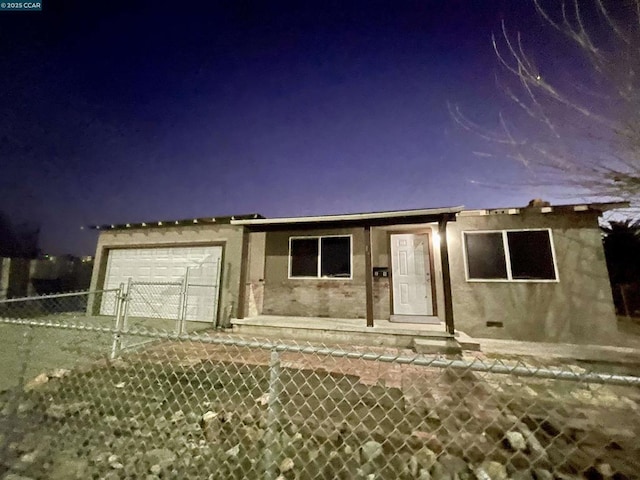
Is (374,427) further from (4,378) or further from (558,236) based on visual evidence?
(558,236)

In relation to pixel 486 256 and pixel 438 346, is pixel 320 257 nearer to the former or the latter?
pixel 438 346

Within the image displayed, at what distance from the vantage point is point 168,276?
9.30 meters

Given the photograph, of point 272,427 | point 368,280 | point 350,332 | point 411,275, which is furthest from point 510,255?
point 272,427

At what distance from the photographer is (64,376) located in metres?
3.82

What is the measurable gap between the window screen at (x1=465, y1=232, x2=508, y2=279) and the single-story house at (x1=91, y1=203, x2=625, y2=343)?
26 mm

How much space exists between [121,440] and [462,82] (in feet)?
23.5

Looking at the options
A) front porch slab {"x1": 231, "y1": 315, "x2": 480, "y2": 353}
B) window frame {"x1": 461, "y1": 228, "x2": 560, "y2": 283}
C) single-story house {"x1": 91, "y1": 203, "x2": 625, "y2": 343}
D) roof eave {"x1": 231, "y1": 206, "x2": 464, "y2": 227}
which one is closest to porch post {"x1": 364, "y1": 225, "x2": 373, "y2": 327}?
single-story house {"x1": 91, "y1": 203, "x2": 625, "y2": 343}

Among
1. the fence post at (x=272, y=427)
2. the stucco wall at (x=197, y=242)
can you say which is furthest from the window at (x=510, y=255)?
the fence post at (x=272, y=427)

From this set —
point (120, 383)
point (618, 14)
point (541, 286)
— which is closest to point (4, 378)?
point (120, 383)

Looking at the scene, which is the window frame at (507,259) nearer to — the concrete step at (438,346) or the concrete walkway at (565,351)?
the concrete walkway at (565,351)

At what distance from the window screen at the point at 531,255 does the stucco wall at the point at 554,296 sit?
17cm

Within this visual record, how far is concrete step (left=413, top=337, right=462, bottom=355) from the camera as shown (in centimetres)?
560

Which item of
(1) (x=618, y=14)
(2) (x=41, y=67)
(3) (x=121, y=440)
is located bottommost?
(3) (x=121, y=440)

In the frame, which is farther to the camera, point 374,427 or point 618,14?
point 618,14
